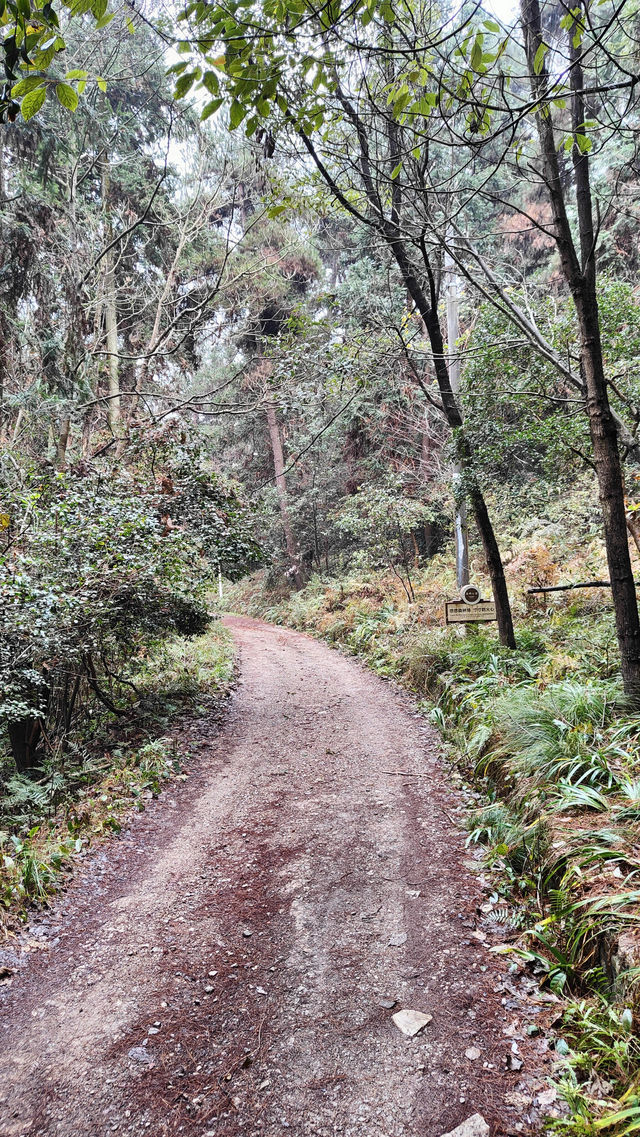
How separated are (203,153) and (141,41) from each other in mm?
2067

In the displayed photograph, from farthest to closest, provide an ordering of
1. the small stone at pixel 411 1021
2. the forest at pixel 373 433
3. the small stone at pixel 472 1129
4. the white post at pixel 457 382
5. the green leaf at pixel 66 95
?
1. the white post at pixel 457 382
2. the small stone at pixel 411 1021
3. the forest at pixel 373 433
4. the small stone at pixel 472 1129
5. the green leaf at pixel 66 95

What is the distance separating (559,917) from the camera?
325 cm

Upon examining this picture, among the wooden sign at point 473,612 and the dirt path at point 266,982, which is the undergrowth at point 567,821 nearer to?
the dirt path at point 266,982

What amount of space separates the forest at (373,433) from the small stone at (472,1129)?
0.07 meters

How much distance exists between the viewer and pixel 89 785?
21.1ft

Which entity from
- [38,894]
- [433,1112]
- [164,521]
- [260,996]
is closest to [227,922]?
[260,996]

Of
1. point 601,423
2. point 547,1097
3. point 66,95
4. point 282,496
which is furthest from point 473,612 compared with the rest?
point 282,496

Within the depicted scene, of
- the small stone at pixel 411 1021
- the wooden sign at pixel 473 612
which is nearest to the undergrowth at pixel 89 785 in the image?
the small stone at pixel 411 1021

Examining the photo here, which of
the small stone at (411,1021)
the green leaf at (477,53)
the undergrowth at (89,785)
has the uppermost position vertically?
the green leaf at (477,53)

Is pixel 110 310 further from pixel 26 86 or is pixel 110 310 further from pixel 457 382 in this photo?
pixel 26 86

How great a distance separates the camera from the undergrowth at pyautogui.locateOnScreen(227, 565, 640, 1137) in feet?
8.31

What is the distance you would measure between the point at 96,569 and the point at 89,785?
2551mm

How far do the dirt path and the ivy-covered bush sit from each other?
7.09ft

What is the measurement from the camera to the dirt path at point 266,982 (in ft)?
8.62
